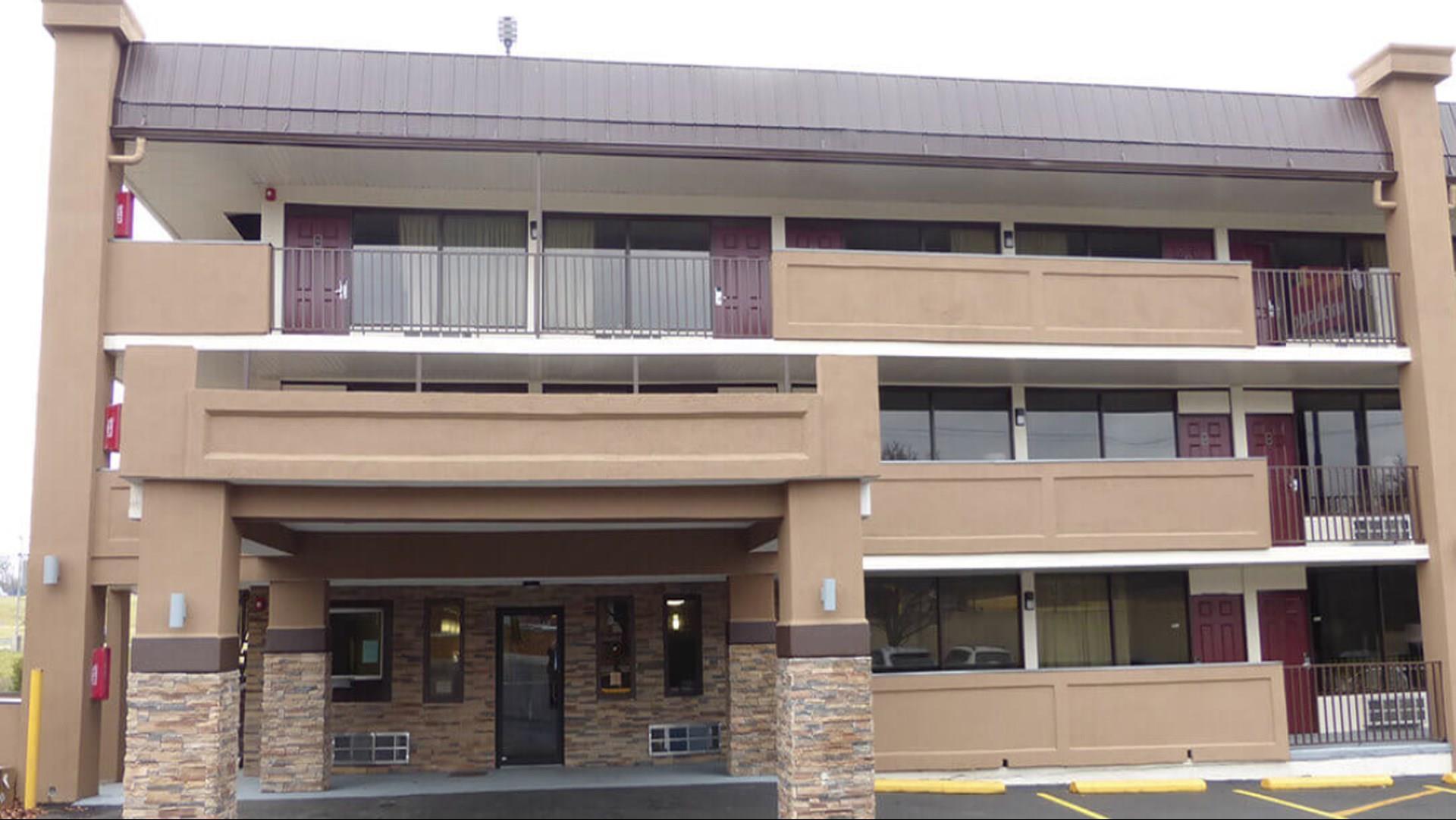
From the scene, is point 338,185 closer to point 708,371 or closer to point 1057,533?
point 708,371

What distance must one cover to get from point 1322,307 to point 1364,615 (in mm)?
4714

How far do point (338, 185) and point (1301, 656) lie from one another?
1571 cm

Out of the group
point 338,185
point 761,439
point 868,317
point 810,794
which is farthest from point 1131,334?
point 338,185

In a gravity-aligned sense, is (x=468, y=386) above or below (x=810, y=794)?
above

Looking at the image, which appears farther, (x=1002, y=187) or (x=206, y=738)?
(x=1002, y=187)

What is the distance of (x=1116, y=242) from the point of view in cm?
1998

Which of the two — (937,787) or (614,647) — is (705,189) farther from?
(937,787)

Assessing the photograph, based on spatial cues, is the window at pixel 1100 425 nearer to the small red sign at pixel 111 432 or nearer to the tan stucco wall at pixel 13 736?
the small red sign at pixel 111 432

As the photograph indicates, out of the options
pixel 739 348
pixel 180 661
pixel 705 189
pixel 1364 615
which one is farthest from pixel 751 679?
pixel 1364 615

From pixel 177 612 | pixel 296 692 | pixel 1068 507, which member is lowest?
pixel 296 692

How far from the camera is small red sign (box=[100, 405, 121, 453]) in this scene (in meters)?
16.1

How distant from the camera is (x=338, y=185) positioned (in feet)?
60.2

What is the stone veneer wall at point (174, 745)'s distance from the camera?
11398 mm

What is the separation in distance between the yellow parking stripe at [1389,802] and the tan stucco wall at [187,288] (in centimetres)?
1395
